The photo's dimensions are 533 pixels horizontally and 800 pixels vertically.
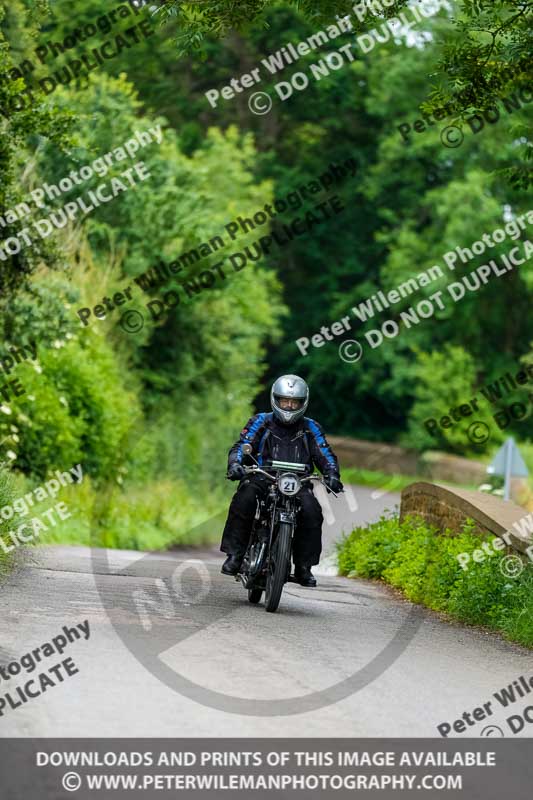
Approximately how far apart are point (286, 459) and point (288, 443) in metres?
0.15

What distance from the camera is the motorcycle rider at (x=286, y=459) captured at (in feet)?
39.8

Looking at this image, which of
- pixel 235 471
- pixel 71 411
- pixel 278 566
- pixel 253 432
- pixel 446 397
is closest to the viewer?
pixel 278 566

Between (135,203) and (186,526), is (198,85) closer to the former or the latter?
(135,203)

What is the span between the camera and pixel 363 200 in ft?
174

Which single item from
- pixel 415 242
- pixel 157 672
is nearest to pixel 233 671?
pixel 157 672

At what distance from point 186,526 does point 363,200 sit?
26.4 m

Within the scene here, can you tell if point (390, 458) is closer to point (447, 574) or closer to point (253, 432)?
point (447, 574)

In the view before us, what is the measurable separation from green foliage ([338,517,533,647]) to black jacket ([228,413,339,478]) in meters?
1.86

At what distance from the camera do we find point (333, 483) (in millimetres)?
12289

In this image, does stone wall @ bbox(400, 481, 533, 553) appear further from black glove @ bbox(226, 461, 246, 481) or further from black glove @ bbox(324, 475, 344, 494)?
black glove @ bbox(226, 461, 246, 481)

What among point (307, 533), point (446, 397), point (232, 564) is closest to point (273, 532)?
point (307, 533)

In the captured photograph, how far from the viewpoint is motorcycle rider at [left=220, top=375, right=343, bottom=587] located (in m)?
12.1

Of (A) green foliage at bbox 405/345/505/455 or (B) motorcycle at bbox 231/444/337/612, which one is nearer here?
(B) motorcycle at bbox 231/444/337/612

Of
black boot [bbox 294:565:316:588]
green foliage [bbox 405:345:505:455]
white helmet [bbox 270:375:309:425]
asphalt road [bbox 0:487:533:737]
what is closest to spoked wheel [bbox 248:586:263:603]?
asphalt road [bbox 0:487:533:737]
